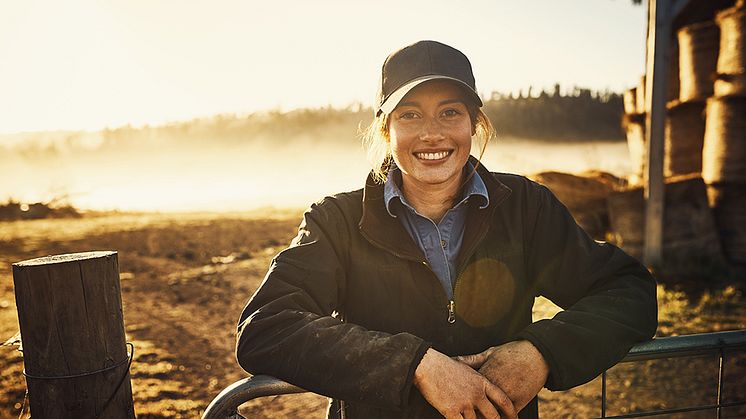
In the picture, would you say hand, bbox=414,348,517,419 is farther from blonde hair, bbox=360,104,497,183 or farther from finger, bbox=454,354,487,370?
blonde hair, bbox=360,104,497,183

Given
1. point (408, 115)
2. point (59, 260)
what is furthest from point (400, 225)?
point (59, 260)

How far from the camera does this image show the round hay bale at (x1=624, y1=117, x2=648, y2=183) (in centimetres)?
768

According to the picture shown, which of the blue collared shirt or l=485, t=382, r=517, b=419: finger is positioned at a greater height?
the blue collared shirt

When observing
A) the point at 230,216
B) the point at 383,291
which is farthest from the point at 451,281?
the point at 230,216

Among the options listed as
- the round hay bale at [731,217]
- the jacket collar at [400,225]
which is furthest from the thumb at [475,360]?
the round hay bale at [731,217]

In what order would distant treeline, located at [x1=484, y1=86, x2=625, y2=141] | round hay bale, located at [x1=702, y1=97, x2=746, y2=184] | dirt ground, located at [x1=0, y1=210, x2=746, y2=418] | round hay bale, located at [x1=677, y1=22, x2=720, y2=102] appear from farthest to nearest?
distant treeline, located at [x1=484, y1=86, x2=625, y2=141] → round hay bale, located at [x1=677, y1=22, x2=720, y2=102] → round hay bale, located at [x1=702, y1=97, x2=746, y2=184] → dirt ground, located at [x1=0, y1=210, x2=746, y2=418]

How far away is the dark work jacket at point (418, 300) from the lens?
1.32m

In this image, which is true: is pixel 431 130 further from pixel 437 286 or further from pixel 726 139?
pixel 726 139

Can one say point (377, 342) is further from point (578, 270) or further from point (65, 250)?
point (65, 250)

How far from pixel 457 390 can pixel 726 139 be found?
22.2ft

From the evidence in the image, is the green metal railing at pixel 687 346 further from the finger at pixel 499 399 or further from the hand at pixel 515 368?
the finger at pixel 499 399

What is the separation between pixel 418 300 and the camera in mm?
1656

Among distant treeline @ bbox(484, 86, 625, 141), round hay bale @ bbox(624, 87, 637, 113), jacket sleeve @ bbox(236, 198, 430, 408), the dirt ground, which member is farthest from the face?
distant treeline @ bbox(484, 86, 625, 141)

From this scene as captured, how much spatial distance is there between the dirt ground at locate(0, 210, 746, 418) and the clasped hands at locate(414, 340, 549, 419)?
1.63 meters
